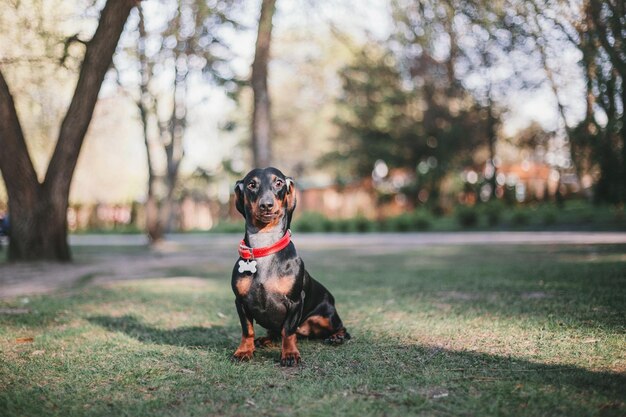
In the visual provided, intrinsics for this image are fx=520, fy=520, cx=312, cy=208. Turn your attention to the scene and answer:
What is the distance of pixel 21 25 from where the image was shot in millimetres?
10242

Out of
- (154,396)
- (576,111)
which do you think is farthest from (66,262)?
(576,111)

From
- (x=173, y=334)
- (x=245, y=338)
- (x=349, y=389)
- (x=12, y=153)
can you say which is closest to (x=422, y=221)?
(x=12, y=153)

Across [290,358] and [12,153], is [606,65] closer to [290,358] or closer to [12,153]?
[290,358]

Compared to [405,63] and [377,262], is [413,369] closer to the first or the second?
[377,262]

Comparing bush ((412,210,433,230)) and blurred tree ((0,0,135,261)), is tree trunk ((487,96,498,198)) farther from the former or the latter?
blurred tree ((0,0,135,261))

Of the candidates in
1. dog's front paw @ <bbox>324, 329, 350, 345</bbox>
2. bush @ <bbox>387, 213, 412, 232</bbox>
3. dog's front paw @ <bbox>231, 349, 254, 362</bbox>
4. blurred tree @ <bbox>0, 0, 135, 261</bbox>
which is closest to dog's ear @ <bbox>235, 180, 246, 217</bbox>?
dog's front paw @ <bbox>231, 349, 254, 362</bbox>

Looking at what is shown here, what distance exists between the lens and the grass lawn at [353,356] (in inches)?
106

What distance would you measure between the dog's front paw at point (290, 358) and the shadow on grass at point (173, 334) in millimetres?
730

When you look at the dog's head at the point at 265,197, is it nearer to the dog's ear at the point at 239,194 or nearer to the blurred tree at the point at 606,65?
the dog's ear at the point at 239,194

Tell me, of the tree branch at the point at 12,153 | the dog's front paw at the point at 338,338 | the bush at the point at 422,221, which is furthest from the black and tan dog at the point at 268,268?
the bush at the point at 422,221

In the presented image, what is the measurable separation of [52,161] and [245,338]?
7.97 meters

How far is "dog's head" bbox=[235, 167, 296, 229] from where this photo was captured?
3371 mm

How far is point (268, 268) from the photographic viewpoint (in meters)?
3.49

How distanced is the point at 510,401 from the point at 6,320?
467cm
